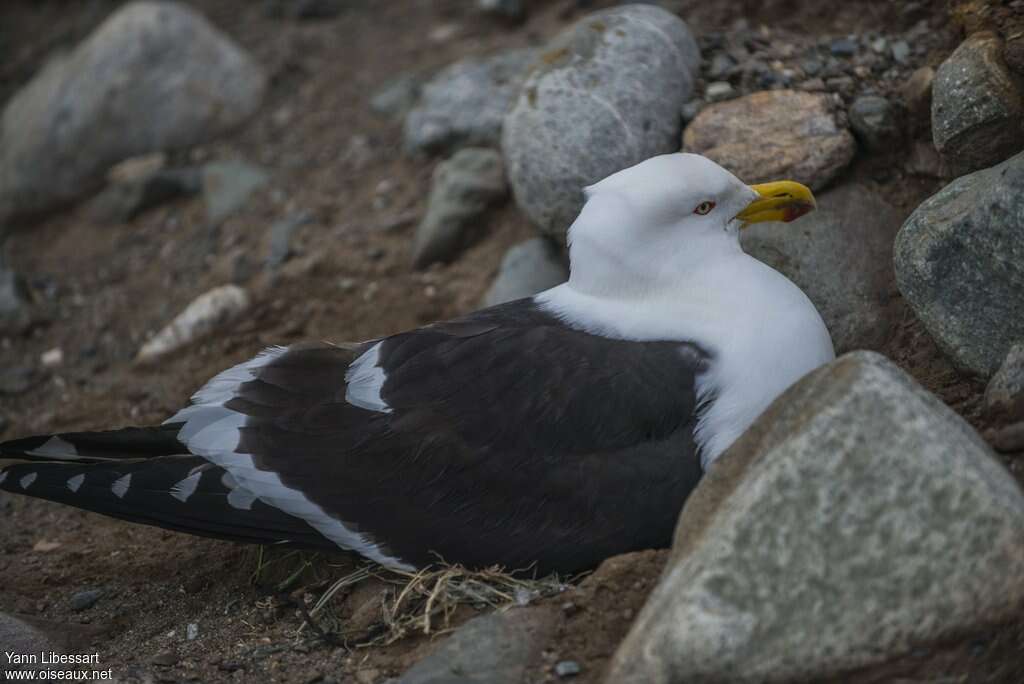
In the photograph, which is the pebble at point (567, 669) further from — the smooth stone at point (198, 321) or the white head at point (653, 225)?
the smooth stone at point (198, 321)

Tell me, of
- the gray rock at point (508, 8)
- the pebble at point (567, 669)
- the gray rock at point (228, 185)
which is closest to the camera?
the pebble at point (567, 669)

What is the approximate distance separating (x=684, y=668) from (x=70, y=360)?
429cm

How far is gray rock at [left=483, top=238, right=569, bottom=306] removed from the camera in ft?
16.8

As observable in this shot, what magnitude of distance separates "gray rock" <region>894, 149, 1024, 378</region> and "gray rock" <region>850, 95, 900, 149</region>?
2.51 feet

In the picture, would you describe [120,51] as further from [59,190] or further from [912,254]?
[912,254]

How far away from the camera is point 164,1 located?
724 centimetres

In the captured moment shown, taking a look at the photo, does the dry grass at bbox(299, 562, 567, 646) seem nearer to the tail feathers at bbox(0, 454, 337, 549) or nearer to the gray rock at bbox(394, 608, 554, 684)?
the gray rock at bbox(394, 608, 554, 684)

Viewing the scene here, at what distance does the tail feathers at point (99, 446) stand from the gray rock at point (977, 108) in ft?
9.33

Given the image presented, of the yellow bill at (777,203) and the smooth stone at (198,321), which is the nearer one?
the yellow bill at (777,203)

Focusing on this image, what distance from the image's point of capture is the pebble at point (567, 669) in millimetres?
3023

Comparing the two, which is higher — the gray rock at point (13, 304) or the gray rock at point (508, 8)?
the gray rock at point (508, 8)

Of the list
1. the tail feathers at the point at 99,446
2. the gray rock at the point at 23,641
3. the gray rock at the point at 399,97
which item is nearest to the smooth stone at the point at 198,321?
the gray rock at the point at 399,97

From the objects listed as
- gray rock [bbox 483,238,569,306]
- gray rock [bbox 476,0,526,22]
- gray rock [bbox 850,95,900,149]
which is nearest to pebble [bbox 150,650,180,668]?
gray rock [bbox 483,238,569,306]

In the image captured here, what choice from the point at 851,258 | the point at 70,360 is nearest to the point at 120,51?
the point at 70,360
